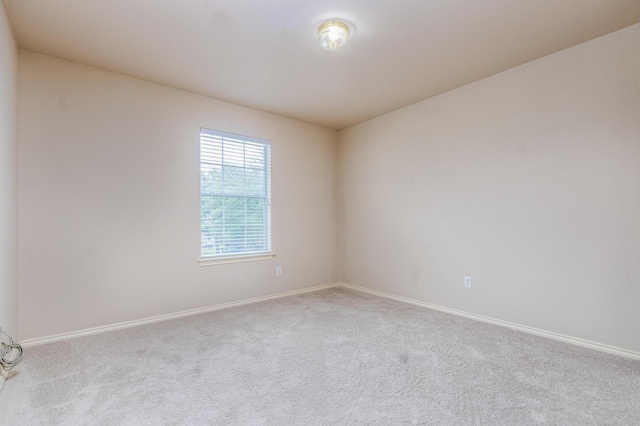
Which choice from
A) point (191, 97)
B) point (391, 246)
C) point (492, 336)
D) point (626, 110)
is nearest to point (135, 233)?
point (191, 97)

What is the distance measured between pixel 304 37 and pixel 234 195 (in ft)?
A: 6.64

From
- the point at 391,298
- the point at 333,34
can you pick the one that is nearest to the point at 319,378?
the point at 391,298

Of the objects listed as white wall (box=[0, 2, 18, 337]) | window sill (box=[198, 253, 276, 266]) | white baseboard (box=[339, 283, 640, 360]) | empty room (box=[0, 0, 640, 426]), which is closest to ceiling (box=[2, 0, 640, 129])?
empty room (box=[0, 0, 640, 426])

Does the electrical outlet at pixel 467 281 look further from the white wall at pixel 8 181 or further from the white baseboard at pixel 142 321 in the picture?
the white wall at pixel 8 181

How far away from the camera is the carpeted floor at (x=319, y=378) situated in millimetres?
1632

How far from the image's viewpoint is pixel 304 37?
7.99ft

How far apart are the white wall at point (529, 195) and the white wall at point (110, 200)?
1959 millimetres

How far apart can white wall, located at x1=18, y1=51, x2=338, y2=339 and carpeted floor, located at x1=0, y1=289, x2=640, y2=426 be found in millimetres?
383

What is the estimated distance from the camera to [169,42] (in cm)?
249

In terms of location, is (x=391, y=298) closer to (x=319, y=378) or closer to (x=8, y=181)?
(x=319, y=378)

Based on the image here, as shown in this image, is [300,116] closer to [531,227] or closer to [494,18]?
[494,18]

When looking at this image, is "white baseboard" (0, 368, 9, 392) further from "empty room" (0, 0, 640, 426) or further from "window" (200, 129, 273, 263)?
"window" (200, 129, 273, 263)

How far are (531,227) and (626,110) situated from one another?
1099 millimetres

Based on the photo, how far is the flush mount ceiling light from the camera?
2.26m
